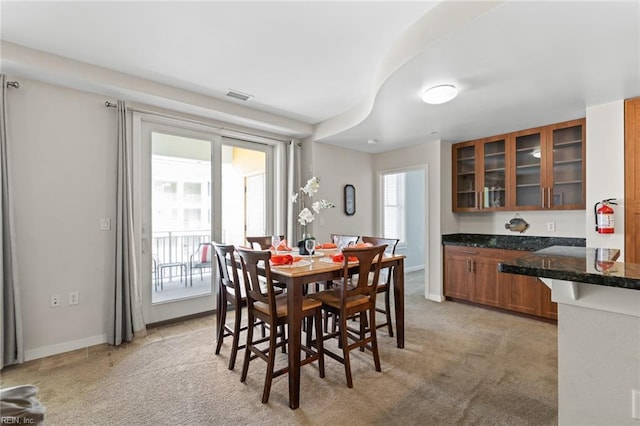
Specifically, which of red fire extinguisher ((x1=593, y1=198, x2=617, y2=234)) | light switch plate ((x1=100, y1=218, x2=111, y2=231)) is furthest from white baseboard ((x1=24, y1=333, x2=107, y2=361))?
red fire extinguisher ((x1=593, y1=198, x2=617, y2=234))

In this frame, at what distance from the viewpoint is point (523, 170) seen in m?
3.94

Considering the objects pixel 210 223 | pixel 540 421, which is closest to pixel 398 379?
pixel 540 421

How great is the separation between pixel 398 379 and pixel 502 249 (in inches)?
94.1

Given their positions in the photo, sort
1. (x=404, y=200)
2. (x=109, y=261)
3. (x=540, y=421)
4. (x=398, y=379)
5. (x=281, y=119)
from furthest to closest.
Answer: (x=404, y=200), (x=281, y=119), (x=109, y=261), (x=398, y=379), (x=540, y=421)

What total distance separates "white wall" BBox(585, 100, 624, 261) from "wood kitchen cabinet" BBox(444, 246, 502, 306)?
1.04 meters

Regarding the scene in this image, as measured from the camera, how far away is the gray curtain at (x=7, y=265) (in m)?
2.51

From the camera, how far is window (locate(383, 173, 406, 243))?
630 cm

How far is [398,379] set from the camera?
7.57 ft

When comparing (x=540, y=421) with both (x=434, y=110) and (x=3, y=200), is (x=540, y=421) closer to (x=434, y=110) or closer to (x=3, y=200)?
(x=434, y=110)

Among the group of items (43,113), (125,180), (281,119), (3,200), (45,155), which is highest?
(281,119)

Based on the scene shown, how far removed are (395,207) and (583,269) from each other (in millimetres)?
5309

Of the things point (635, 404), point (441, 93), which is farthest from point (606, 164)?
point (635, 404)

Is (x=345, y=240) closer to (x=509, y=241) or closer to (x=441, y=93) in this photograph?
(x=441, y=93)

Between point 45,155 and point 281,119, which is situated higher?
point 281,119
